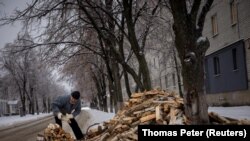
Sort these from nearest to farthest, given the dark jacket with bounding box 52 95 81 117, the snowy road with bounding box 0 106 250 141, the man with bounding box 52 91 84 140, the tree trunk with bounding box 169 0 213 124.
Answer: the tree trunk with bounding box 169 0 213 124 < the man with bounding box 52 91 84 140 < the dark jacket with bounding box 52 95 81 117 < the snowy road with bounding box 0 106 250 141

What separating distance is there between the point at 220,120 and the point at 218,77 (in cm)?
1954

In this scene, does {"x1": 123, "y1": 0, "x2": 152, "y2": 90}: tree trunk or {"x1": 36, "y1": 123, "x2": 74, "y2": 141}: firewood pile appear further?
{"x1": 123, "y1": 0, "x2": 152, "y2": 90}: tree trunk

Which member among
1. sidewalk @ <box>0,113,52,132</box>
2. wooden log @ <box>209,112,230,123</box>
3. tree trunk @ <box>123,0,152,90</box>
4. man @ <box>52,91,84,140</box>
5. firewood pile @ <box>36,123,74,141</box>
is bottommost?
sidewalk @ <box>0,113,52,132</box>

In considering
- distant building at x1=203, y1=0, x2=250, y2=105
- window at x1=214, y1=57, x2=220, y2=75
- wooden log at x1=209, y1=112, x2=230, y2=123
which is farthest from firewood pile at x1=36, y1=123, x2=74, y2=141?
window at x1=214, y1=57, x2=220, y2=75

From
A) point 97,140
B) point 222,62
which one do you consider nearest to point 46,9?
point 97,140

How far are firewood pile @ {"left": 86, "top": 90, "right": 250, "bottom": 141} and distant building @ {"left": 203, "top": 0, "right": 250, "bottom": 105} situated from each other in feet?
38.7

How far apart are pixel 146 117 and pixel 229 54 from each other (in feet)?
56.1

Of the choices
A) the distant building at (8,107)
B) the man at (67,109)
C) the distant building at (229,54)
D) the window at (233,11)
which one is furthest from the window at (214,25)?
the distant building at (8,107)

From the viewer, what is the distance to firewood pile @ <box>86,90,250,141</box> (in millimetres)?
9006

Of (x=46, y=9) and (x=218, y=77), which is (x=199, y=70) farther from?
(x=218, y=77)

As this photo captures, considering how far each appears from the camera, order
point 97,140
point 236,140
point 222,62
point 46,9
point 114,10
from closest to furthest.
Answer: point 236,140
point 97,140
point 46,9
point 114,10
point 222,62

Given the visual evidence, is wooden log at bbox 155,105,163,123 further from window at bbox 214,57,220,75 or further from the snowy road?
window at bbox 214,57,220,75

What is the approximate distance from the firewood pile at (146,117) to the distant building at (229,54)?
11.8 m

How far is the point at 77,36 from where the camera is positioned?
20859mm
